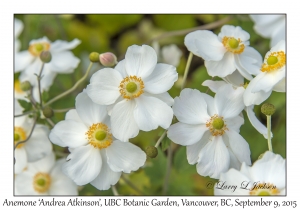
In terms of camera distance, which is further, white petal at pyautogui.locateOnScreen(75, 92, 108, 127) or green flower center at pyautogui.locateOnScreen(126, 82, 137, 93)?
white petal at pyautogui.locateOnScreen(75, 92, 108, 127)

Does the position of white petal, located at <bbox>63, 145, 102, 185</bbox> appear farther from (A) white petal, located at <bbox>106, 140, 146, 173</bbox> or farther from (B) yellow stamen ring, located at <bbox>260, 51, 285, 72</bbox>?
(B) yellow stamen ring, located at <bbox>260, 51, 285, 72</bbox>

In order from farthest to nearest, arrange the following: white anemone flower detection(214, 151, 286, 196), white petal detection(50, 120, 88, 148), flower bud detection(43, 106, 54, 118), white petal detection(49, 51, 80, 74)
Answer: white petal detection(49, 51, 80, 74)
flower bud detection(43, 106, 54, 118)
white petal detection(50, 120, 88, 148)
white anemone flower detection(214, 151, 286, 196)

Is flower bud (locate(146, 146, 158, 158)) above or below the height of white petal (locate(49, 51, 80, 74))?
below

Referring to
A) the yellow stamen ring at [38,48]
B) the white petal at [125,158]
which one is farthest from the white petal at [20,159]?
the yellow stamen ring at [38,48]

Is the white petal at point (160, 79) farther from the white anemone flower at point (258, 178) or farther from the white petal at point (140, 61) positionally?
the white anemone flower at point (258, 178)

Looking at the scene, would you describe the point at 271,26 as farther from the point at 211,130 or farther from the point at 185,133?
the point at 185,133

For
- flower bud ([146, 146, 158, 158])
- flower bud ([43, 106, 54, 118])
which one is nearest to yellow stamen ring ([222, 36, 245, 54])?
flower bud ([146, 146, 158, 158])
